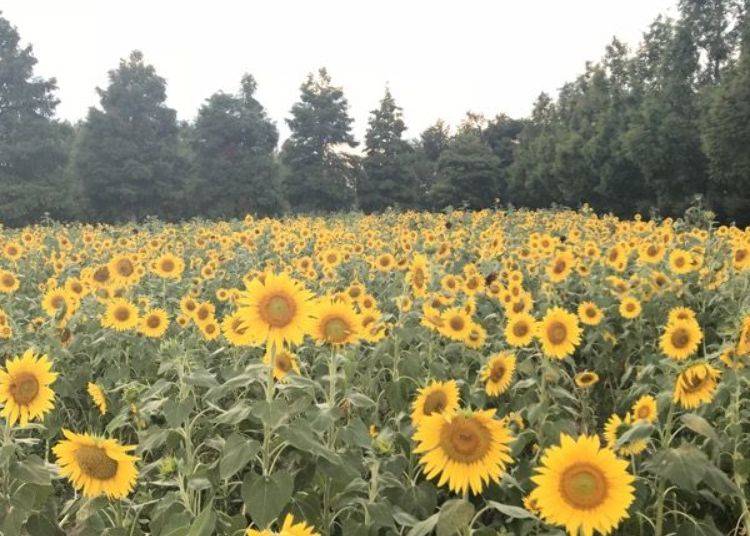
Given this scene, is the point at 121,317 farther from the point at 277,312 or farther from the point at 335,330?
the point at 277,312

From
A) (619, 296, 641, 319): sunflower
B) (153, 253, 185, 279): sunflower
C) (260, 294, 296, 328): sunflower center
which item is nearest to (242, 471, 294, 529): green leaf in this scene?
(260, 294, 296, 328): sunflower center

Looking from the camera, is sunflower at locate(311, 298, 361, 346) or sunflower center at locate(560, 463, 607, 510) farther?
sunflower at locate(311, 298, 361, 346)

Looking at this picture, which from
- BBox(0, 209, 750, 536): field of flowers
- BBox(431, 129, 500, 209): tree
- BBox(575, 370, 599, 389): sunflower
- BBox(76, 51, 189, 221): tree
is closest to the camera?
BBox(0, 209, 750, 536): field of flowers

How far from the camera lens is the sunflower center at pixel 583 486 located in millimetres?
1561

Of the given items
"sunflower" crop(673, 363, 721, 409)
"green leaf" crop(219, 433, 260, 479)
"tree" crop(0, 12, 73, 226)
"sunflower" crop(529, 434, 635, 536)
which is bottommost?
"green leaf" crop(219, 433, 260, 479)

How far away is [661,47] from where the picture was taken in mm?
29141

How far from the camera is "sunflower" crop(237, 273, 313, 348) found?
6.68ft

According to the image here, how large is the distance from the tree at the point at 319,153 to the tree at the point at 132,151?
680cm

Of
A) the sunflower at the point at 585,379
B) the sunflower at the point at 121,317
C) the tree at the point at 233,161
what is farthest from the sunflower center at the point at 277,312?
the tree at the point at 233,161

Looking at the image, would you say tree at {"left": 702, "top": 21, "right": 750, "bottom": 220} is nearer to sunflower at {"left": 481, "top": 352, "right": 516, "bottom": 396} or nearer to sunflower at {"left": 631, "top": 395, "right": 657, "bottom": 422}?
sunflower at {"left": 481, "top": 352, "right": 516, "bottom": 396}

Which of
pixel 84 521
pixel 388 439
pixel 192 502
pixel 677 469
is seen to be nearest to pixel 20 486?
pixel 84 521

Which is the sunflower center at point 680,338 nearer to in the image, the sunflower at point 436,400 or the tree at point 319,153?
the sunflower at point 436,400

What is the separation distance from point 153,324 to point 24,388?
2154mm

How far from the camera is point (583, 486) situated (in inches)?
61.7
